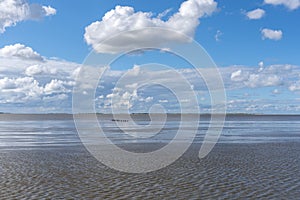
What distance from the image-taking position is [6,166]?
25.1 metres

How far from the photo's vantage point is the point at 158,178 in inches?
832

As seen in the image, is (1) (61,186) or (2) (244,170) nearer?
(1) (61,186)

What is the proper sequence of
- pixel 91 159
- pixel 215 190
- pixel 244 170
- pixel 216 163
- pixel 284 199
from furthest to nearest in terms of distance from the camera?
1. pixel 91 159
2. pixel 216 163
3. pixel 244 170
4. pixel 215 190
5. pixel 284 199

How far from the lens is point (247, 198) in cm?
1661

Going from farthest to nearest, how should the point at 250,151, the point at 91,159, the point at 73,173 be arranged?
the point at 250,151, the point at 91,159, the point at 73,173

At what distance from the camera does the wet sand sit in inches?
682

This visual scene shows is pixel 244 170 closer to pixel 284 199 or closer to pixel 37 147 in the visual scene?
pixel 284 199

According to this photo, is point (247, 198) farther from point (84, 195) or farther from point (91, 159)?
point (91, 159)

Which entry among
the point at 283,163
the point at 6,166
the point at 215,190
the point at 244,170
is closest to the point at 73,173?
the point at 6,166

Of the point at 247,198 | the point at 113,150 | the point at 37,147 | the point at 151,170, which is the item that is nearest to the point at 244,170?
the point at 151,170

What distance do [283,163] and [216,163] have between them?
4.68 meters

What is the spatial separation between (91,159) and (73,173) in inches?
247

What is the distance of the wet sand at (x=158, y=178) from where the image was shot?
17.3m

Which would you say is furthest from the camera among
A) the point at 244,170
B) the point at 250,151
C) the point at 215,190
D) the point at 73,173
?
the point at 250,151
